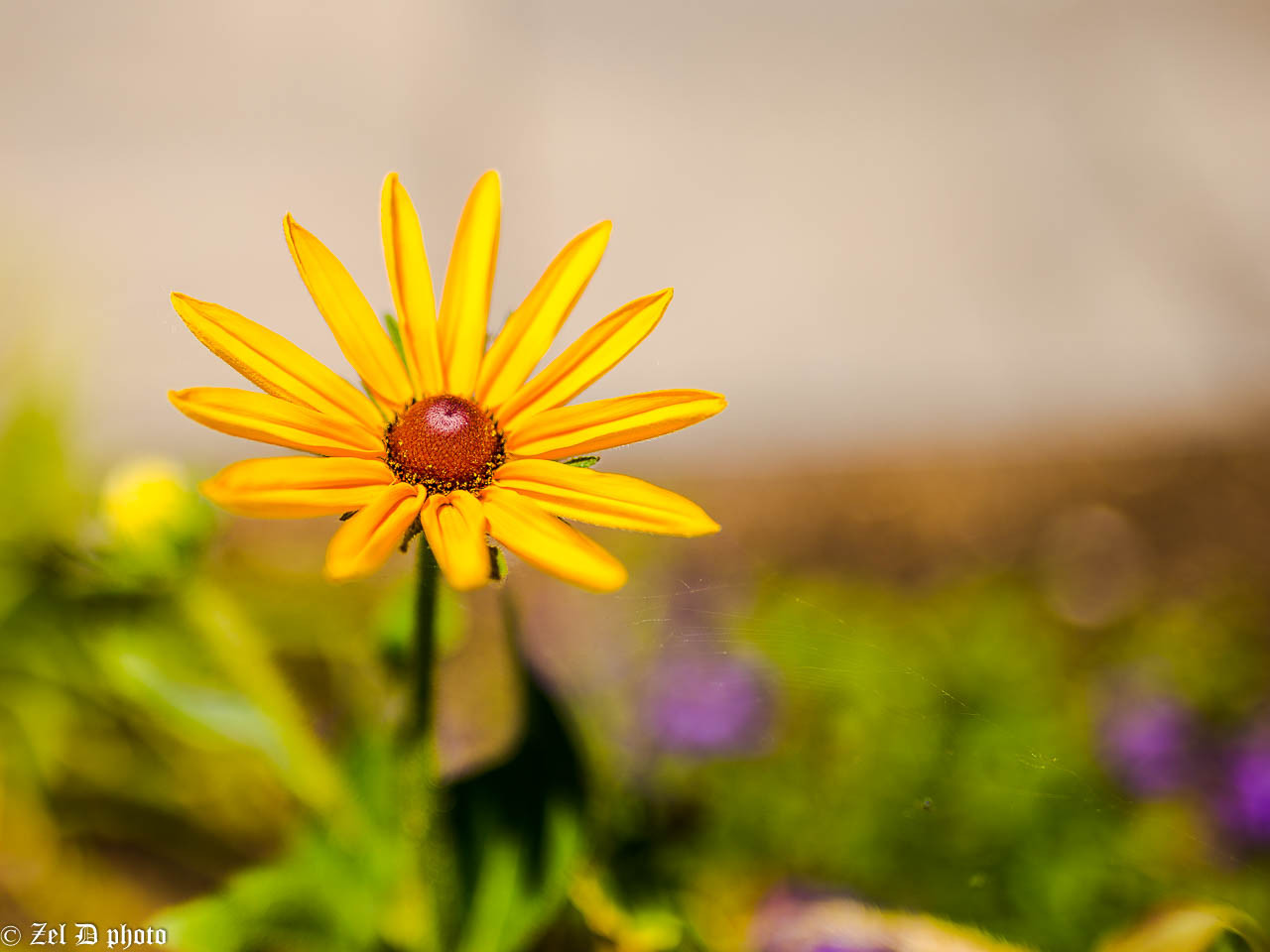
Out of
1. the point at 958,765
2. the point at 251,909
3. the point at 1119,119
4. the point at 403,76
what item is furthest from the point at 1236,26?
the point at 251,909

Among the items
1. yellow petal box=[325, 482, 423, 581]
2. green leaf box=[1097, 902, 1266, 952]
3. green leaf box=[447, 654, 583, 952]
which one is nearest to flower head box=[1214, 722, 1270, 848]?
green leaf box=[1097, 902, 1266, 952]

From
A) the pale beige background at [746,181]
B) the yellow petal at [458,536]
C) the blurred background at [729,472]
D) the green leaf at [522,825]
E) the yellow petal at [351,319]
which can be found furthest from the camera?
the pale beige background at [746,181]

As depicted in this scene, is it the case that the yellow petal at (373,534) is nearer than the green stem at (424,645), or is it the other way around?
the yellow petal at (373,534)

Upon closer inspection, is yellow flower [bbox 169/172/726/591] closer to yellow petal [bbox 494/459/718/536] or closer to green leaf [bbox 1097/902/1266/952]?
yellow petal [bbox 494/459/718/536]

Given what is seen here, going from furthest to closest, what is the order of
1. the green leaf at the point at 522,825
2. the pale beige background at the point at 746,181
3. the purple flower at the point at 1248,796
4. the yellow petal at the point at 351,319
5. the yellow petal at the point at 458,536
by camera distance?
the pale beige background at the point at 746,181
the purple flower at the point at 1248,796
the green leaf at the point at 522,825
the yellow petal at the point at 351,319
the yellow petal at the point at 458,536

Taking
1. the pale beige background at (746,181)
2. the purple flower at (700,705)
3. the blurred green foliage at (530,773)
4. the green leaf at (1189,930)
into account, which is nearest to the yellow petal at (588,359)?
the blurred green foliage at (530,773)

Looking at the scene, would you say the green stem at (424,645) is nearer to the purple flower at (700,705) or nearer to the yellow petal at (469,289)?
the yellow petal at (469,289)
